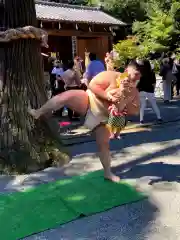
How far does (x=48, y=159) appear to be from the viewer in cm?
547

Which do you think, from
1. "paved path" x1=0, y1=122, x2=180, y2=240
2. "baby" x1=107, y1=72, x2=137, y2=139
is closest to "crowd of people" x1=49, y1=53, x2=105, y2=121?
"paved path" x1=0, y1=122, x2=180, y2=240

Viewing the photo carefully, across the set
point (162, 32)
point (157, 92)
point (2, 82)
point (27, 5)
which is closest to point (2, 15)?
point (27, 5)

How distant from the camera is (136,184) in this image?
15.6ft

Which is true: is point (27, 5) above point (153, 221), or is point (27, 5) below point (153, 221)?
above

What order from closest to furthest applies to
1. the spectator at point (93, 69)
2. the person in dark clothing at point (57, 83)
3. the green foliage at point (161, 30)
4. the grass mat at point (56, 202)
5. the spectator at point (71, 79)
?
the grass mat at point (56, 202)
the spectator at point (93, 69)
the spectator at point (71, 79)
the person in dark clothing at point (57, 83)
the green foliage at point (161, 30)

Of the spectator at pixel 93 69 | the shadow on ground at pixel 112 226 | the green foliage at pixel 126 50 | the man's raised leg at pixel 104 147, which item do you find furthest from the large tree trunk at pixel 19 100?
the green foliage at pixel 126 50

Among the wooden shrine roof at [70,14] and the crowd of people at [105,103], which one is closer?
the crowd of people at [105,103]

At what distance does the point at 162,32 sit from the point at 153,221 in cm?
2124

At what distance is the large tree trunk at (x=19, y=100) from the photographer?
5.23 m

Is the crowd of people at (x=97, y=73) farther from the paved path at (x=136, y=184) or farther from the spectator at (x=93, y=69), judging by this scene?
Answer: the paved path at (x=136, y=184)

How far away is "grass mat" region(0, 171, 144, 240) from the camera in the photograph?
3.71 metres

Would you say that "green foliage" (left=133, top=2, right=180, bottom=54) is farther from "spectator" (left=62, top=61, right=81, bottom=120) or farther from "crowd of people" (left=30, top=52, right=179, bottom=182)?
"crowd of people" (left=30, top=52, right=179, bottom=182)

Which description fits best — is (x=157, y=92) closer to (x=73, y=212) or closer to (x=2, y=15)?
(x=2, y=15)

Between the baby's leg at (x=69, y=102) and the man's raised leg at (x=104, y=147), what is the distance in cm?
30
